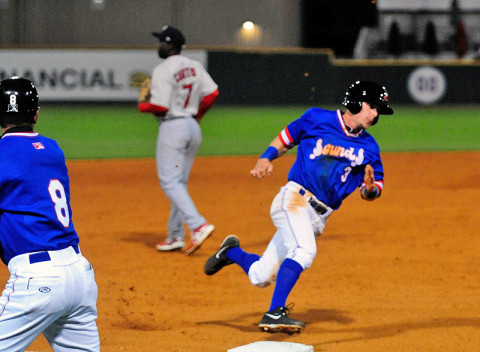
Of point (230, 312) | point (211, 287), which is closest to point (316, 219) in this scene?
point (230, 312)

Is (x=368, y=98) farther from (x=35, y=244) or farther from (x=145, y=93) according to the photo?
(x=145, y=93)

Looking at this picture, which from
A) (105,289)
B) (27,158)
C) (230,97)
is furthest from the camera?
(230,97)

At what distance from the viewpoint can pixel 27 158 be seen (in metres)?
3.75

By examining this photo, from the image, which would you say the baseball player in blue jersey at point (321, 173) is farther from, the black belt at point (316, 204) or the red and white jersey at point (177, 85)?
the red and white jersey at point (177, 85)

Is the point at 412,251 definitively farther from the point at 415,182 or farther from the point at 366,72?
the point at 366,72

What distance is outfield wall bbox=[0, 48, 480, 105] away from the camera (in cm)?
1964

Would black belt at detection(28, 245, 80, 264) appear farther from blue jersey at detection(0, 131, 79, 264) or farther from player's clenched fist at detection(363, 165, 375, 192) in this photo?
player's clenched fist at detection(363, 165, 375, 192)

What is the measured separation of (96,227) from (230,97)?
35.9ft

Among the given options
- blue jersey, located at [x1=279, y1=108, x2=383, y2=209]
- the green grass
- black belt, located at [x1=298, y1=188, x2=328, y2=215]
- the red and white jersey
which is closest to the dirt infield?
black belt, located at [x1=298, y1=188, x2=328, y2=215]

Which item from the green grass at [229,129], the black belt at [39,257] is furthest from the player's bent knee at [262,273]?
the green grass at [229,129]

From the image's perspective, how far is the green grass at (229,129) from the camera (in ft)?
53.0

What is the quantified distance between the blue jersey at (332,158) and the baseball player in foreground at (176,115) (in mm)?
2549

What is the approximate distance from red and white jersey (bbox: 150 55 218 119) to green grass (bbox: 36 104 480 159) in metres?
6.71

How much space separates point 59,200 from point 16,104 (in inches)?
20.2
